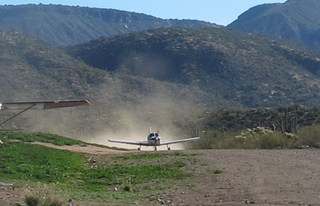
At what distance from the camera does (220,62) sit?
97.2m

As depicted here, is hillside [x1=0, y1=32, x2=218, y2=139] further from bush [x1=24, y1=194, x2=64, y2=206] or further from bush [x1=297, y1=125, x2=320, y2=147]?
bush [x1=24, y1=194, x2=64, y2=206]

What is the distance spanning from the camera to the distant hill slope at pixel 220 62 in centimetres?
9044

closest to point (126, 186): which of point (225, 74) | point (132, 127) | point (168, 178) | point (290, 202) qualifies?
point (168, 178)

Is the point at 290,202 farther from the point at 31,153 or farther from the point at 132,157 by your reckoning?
the point at 132,157

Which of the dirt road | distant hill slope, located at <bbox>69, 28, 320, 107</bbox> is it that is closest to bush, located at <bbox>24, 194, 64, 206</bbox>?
the dirt road

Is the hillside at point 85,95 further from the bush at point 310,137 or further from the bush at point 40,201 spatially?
the bush at point 40,201

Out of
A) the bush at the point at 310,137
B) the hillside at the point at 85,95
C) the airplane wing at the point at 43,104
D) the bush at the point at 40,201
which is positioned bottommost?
the bush at the point at 40,201

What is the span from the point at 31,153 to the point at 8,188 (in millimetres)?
7706

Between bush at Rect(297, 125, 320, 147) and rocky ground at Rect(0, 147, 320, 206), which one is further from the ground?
bush at Rect(297, 125, 320, 147)

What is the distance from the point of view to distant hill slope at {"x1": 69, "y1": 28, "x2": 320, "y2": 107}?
90.4 meters

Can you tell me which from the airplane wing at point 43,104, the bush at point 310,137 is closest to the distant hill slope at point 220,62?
the bush at point 310,137

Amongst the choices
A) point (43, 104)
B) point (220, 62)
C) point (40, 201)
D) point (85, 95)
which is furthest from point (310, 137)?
point (220, 62)

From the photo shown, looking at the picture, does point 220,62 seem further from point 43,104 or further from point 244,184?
point 244,184

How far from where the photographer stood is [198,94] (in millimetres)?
88875
